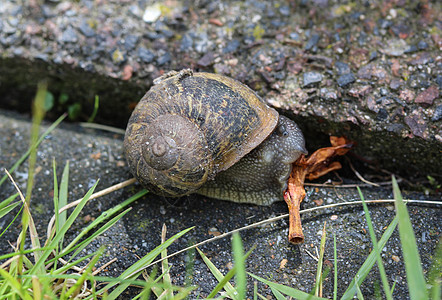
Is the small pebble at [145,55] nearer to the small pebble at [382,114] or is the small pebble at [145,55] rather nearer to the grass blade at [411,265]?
the small pebble at [382,114]

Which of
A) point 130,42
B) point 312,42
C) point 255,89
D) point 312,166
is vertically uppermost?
point 312,42

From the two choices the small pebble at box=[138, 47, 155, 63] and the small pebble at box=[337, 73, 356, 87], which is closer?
the small pebble at box=[337, 73, 356, 87]

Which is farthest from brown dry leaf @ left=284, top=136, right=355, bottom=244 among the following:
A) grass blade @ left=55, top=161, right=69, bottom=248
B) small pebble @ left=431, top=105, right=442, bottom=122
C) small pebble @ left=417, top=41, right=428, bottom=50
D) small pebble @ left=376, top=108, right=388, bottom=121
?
grass blade @ left=55, top=161, right=69, bottom=248

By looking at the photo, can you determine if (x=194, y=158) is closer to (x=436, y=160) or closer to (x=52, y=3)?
(x=436, y=160)

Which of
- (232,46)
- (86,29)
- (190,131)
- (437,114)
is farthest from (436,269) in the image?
(86,29)

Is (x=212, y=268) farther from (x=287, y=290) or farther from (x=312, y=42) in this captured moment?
(x=312, y=42)

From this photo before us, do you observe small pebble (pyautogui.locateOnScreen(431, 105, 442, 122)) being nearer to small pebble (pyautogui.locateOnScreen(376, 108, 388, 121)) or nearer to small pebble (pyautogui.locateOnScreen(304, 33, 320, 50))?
small pebble (pyautogui.locateOnScreen(376, 108, 388, 121))

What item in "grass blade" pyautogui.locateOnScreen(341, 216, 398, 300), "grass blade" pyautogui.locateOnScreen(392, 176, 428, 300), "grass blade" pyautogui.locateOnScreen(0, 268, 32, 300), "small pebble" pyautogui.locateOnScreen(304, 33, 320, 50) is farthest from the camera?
"small pebble" pyautogui.locateOnScreen(304, 33, 320, 50)
